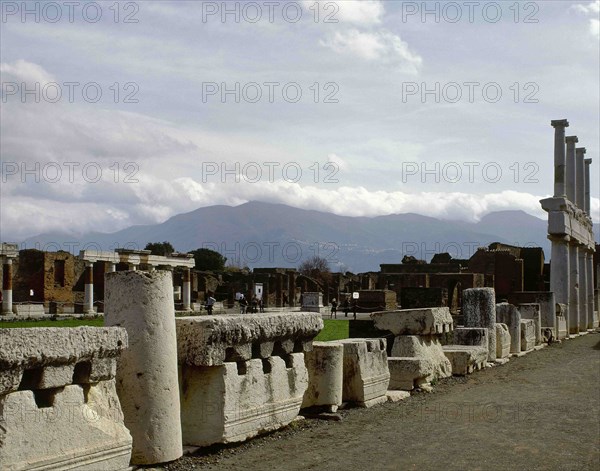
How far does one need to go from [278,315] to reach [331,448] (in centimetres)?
147

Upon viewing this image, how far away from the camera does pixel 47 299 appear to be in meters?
51.2

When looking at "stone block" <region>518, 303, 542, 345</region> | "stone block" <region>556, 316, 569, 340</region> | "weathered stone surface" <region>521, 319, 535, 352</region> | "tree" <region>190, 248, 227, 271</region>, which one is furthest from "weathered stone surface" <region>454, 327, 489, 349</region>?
"tree" <region>190, 248, 227, 271</region>

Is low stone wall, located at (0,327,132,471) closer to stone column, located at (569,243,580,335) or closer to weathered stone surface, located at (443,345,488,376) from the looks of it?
weathered stone surface, located at (443,345,488,376)

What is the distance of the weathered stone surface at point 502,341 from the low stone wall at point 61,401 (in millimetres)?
12714

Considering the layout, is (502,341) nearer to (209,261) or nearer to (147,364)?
(147,364)

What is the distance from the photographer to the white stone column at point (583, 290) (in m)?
29.4

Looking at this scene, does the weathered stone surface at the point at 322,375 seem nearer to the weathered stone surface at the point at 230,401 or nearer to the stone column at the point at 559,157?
the weathered stone surface at the point at 230,401

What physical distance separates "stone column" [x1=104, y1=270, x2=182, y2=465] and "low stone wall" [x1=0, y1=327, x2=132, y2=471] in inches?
19.6

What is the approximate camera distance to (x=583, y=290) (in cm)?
3008

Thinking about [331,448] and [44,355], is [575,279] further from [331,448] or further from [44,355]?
[44,355]

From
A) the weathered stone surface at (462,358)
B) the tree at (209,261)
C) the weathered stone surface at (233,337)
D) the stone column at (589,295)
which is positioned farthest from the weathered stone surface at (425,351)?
the tree at (209,261)

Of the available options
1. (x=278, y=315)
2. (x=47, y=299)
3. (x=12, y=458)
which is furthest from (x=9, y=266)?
(x=12, y=458)

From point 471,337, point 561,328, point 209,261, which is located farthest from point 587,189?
point 209,261

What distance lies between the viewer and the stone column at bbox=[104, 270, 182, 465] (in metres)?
6.33
